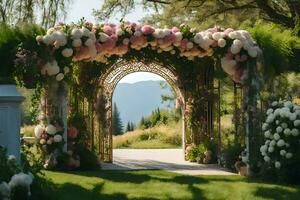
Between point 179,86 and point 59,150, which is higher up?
point 179,86

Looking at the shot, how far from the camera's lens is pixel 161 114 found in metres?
24.8

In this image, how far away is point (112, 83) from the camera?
43.5ft

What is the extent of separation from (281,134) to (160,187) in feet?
6.85

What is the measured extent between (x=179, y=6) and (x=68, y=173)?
8.72m

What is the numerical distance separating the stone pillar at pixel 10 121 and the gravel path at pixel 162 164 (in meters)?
4.74

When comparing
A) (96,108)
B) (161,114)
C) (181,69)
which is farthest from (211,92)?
(161,114)

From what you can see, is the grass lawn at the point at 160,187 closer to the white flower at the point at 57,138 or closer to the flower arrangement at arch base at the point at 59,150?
the flower arrangement at arch base at the point at 59,150

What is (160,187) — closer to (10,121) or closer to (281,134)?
(281,134)

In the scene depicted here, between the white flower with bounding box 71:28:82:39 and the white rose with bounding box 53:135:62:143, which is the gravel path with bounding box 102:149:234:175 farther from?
the white flower with bounding box 71:28:82:39

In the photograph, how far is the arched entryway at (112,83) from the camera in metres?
12.6

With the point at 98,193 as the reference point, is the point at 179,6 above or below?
above

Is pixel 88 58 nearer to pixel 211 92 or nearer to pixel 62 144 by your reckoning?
pixel 62 144

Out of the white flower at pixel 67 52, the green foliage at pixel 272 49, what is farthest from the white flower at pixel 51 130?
the green foliage at pixel 272 49

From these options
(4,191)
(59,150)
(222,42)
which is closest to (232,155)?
(222,42)
